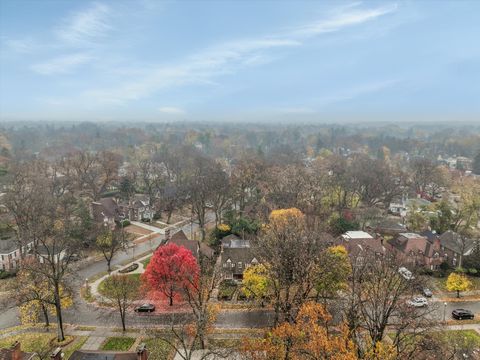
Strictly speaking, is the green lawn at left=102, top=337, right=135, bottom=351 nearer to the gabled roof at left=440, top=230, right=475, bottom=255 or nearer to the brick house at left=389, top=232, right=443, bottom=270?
the brick house at left=389, top=232, right=443, bottom=270

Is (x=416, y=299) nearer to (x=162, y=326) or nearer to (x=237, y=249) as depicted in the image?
(x=237, y=249)

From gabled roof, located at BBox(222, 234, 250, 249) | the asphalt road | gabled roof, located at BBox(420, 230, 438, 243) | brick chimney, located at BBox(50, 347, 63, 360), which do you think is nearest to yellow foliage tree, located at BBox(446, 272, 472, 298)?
the asphalt road

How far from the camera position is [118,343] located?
25688mm

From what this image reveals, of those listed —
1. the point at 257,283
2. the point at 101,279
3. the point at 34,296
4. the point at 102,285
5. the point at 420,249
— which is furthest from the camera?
the point at 420,249

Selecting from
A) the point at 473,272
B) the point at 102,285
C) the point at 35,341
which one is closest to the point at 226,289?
the point at 102,285

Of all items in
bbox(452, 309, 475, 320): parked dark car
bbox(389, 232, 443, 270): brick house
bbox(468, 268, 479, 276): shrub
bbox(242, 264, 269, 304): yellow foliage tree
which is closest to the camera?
bbox(452, 309, 475, 320): parked dark car

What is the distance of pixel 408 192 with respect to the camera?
71812mm

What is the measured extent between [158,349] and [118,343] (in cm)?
335

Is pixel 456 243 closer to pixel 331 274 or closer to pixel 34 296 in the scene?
pixel 331 274

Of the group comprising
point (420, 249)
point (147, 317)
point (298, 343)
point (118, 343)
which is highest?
point (298, 343)

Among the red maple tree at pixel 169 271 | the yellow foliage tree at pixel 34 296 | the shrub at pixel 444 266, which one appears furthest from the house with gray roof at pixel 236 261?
the shrub at pixel 444 266

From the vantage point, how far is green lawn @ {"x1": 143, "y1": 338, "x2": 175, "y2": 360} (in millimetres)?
24016

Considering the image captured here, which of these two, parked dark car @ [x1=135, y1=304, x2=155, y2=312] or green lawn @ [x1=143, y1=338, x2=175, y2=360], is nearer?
green lawn @ [x1=143, y1=338, x2=175, y2=360]

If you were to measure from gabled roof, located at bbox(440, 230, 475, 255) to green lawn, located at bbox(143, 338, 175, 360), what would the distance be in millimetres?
33254
